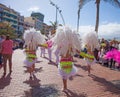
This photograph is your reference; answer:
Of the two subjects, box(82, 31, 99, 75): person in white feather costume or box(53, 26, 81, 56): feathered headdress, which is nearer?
box(53, 26, 81, 56): feathered headdress

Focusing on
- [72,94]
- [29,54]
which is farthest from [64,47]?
[29,54]

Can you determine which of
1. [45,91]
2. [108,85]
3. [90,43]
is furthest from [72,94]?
[90,43]

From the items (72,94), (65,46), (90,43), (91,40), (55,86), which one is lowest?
(72,94)

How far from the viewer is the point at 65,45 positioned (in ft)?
28.8

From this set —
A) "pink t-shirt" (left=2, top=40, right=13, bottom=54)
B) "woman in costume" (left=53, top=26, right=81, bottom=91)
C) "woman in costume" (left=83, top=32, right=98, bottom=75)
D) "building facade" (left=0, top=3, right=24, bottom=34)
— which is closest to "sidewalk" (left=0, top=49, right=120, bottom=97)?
"woman in costume" (left=53, top=26, right=81, bottom=91)

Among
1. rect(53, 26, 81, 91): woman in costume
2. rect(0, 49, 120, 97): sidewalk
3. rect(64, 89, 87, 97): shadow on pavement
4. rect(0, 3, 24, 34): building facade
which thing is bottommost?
rect(64, 89, 87, 97): shadow on pavement

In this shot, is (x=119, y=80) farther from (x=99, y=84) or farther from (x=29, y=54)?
(x=29, y=54)

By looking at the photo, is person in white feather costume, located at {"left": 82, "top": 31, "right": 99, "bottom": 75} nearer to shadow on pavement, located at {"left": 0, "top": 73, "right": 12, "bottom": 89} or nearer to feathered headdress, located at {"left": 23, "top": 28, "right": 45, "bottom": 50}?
feathered headdress, located at {"left": 23, "top": 28, "right": 45, "bottom": 50}

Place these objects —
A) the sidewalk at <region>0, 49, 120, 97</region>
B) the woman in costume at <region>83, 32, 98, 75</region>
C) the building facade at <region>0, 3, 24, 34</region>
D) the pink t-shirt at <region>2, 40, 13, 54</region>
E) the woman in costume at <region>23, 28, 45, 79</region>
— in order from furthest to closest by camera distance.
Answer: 1. the building facade at <region>0, 3, 24, 34</region>
2. the pink t-shirt at <region>2, 40, 13, 54</region>
3. the woman in costume at <region>83, 32, 98, 75</region>
4. the woman in costume at <region>23, 28, 45, 79</region>
5. the sidewalk at <region>0, 49, 120, 97</region>

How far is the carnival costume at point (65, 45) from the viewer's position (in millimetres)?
8727

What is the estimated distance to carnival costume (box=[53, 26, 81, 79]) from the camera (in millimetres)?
8727

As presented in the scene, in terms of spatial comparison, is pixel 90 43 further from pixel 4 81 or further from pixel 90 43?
pixel 4 81

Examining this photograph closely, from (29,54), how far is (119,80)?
151 inches

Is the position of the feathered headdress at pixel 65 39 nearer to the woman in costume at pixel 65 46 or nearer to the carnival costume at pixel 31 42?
the woman in costume at pixel 65 46
